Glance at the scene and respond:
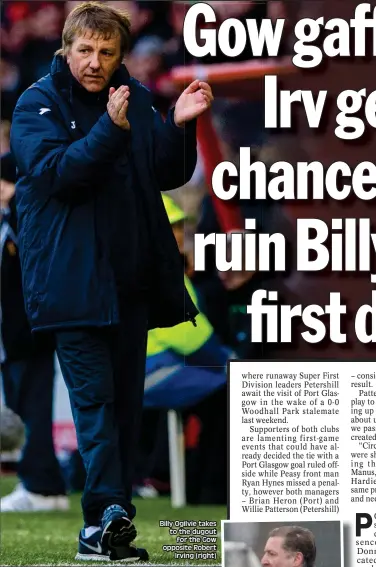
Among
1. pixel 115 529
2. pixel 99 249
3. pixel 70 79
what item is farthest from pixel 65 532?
pixel 70 79

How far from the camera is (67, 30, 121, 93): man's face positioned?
5.92 m

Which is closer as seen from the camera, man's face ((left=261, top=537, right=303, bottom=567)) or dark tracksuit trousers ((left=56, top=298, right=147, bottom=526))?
man's face ((left=261, top=537, right=303, bottom=567))

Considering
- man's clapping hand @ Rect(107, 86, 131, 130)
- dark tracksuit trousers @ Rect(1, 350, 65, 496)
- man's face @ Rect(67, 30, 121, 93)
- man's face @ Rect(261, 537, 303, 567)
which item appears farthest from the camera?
dark tracksuit trousers @ Rect(1, 350, 65, 496)

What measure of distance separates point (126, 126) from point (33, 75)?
0.56 m

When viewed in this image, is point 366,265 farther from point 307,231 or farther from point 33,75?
point 33,75

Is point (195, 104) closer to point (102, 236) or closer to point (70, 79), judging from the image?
point (70, 79)

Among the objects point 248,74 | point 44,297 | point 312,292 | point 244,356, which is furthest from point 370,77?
point 44,297

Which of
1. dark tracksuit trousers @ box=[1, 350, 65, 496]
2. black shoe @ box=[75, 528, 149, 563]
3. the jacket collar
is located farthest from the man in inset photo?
the jacket collar

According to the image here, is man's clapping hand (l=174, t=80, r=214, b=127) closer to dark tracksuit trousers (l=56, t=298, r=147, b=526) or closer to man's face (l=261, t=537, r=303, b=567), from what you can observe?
dark tracksuit trousers (l=56, t=298, r=147, b=526)

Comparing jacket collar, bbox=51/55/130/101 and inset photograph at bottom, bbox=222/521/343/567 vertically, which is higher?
jacket collar, bbox=51/55/130/101

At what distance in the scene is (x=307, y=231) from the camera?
19.5 ft

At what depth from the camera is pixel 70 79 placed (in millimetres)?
5953

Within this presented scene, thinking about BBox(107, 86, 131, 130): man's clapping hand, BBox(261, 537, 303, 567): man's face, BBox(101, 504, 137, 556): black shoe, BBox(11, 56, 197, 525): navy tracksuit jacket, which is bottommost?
BBox(261, 537, 303, 567): man's face

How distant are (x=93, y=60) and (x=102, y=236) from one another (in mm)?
795
